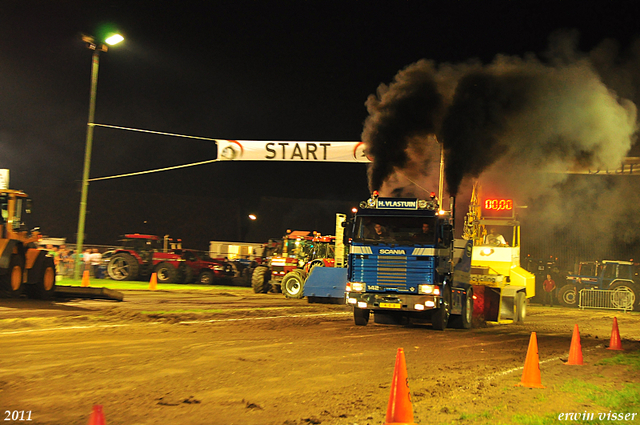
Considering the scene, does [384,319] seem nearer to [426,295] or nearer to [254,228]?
[426,295]

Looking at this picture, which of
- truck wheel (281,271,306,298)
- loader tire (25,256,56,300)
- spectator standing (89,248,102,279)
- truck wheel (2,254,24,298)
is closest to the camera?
truck wheel (2,254,24,298)

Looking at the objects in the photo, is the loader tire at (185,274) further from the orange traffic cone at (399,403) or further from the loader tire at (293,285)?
the orange traffic cone at (399,403)

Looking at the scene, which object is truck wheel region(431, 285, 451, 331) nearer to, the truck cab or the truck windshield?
the truck windshield

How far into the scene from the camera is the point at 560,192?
103 feet

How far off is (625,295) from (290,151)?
54.2 ft

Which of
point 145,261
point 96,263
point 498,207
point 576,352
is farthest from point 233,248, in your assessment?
point 576,352

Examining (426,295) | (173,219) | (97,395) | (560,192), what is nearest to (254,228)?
(173,219)

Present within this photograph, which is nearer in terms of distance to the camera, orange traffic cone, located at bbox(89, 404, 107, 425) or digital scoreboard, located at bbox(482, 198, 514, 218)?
orange traffic cone, located at bbox(89, 404, 107, 425)

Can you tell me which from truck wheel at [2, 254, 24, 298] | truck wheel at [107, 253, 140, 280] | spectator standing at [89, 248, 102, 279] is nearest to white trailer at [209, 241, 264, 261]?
spectator standing at [89, 248, 102, 279]

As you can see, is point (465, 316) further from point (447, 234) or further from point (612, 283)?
point (612, 283)

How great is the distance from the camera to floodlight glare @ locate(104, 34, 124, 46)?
21906 mm

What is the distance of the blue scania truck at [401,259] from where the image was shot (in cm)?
1359

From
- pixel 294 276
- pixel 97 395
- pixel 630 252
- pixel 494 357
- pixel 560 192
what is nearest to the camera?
pixel 97 395

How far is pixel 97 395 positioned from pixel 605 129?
2061 centimetres
